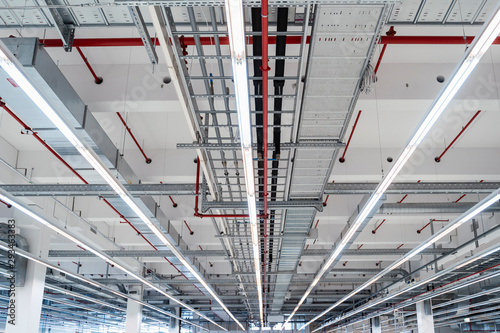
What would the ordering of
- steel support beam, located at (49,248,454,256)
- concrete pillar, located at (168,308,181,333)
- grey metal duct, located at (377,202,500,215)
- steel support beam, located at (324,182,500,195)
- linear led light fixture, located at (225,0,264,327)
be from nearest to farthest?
linear led light fixture, located at (225,0,264,327) → steel support beam, located at (324,182,500,195) → grey metal duct, located at (377,202,500,215) → steel support beam, located at (49,248,454,256) → concrete pillar, located at (168,308,181,333)

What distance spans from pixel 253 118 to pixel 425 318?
14.9 m

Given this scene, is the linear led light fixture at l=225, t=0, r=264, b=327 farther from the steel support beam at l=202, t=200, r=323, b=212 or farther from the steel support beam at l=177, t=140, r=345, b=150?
the steel support beam at l=202, t=200, r=323, b=212

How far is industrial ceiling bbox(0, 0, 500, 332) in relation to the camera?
4699mm

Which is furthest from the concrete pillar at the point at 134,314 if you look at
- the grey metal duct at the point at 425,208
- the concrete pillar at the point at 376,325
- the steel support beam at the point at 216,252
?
the concrete pillar at the point at 376,325

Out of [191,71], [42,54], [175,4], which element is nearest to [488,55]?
[191,71]

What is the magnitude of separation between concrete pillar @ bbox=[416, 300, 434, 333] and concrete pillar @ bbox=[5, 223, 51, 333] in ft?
48.6

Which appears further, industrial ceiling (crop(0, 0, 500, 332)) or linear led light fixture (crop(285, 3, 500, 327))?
industrial ceiling (crop(0, 0, 500, 332))

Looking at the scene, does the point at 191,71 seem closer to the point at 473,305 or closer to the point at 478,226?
the point at 478,226

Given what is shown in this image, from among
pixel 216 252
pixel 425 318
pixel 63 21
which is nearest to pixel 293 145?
pixel 63 21

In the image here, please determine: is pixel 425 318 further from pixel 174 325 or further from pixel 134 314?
pixel 174 325

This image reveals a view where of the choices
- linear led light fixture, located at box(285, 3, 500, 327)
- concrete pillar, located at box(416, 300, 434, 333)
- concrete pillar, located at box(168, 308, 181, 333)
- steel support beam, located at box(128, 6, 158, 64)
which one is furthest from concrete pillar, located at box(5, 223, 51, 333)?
concrete pillar, located at box(168, 308, 181, 333)

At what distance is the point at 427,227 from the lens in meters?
14.6

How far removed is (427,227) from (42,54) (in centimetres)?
1300

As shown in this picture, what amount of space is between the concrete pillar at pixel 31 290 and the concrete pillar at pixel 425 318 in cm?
1481
